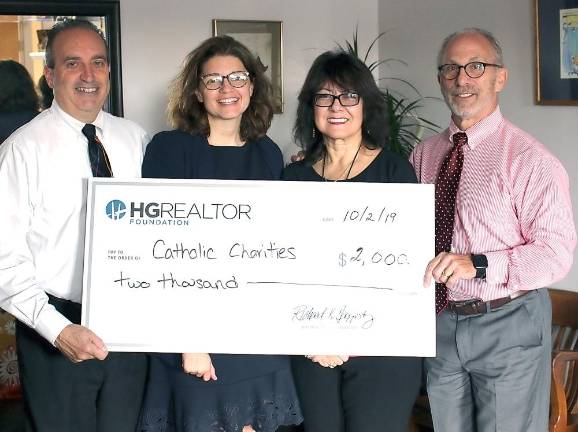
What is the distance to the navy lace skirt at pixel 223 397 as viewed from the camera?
236 cm

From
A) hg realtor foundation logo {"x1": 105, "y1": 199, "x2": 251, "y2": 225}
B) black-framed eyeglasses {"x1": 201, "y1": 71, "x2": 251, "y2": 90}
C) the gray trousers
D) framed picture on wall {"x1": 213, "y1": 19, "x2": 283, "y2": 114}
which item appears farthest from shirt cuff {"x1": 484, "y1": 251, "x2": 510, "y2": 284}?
framed picture on wall {"x1": 213, "y1": 19, "x2": 283, "y2": 114}

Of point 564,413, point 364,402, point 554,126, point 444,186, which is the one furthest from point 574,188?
point 364,402

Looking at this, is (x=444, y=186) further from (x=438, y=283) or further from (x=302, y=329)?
(x=302, y=329)

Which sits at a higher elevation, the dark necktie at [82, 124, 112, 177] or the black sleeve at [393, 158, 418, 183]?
the dark necktie at [82, 124, 112, 177]

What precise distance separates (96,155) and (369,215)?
29.2 inches

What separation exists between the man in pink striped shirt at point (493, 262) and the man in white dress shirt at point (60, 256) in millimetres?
871

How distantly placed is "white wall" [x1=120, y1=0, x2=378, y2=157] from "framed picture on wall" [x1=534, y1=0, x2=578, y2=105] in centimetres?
153

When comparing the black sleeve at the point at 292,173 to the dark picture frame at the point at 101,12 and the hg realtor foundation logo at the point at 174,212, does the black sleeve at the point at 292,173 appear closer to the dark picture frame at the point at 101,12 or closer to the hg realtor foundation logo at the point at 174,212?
the hg realtor foundation logo at the point at 174,212

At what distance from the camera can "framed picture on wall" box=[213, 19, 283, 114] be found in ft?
15.3

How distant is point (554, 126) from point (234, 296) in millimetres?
1813

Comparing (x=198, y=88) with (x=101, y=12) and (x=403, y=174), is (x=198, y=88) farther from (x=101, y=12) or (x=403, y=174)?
(x=101, y=12)

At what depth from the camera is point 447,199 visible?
8.12 feet

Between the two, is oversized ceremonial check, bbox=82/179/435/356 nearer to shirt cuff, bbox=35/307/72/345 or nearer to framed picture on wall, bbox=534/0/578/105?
shirt cuff, bbox=35/307/72/345

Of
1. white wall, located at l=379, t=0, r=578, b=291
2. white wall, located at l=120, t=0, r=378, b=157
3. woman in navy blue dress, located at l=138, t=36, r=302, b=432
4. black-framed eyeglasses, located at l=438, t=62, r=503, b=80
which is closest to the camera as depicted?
woman in navy blue dress, located at l=138, t=36, r=302, b=432
